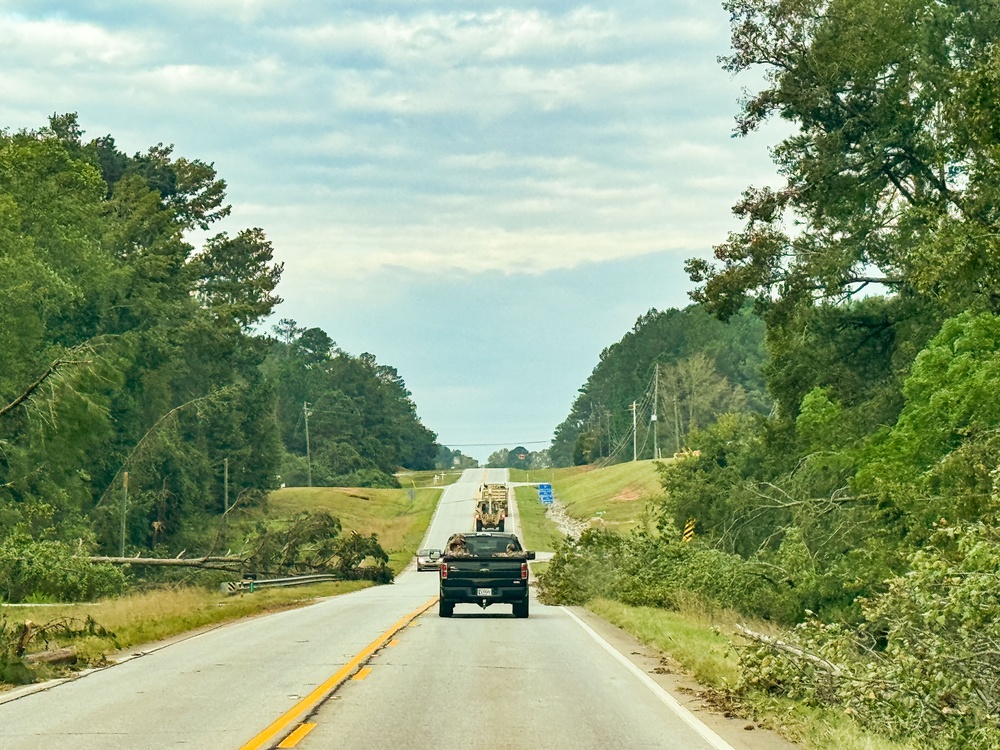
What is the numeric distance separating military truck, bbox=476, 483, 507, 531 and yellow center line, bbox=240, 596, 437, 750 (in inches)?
2203

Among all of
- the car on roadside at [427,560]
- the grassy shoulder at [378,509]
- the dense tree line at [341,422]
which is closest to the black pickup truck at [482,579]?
the car on roadside at [427,560]

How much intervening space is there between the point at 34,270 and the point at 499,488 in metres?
56.6

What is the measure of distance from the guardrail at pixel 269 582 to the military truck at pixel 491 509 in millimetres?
29560

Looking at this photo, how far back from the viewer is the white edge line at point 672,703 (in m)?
10.8

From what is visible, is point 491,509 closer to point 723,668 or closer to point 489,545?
point 489,545

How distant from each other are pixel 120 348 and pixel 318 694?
2137 inches

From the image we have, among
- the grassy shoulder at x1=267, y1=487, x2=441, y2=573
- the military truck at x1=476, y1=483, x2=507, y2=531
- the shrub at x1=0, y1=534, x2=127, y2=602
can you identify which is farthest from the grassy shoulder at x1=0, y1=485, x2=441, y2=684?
the grassy shoulder at x1=267, y1=487, x2=441, y2=573

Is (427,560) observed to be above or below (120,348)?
below

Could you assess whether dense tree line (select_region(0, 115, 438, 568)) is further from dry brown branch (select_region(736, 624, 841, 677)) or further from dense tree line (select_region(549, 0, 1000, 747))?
dry brown branch (select_region(736, 624, 841, 677))

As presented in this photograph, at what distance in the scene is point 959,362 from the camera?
2852 centimetres

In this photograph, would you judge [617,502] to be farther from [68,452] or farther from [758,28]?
[758,28]

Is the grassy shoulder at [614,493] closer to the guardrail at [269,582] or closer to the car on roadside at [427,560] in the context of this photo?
the car on roadside at [427,560]

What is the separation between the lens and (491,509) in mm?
95250

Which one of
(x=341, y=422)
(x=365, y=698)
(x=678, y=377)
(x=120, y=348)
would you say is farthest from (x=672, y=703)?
(x=341, y=422)
